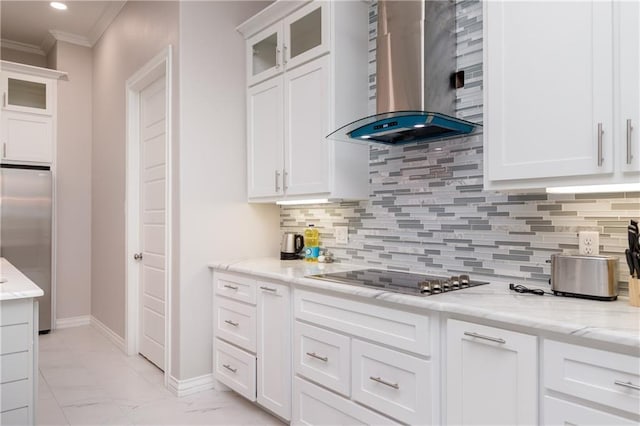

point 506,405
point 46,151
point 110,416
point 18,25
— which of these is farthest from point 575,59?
point 18,25

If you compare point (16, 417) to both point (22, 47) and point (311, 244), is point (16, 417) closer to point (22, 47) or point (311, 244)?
point (311, 244)

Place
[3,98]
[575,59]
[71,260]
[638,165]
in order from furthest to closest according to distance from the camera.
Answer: [71,260] < [3,98] < [575,59] < [638,165]

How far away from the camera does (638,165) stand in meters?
1.36

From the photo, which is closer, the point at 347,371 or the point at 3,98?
the point at 347,371

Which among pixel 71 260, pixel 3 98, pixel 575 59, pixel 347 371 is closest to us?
pixel 575 59

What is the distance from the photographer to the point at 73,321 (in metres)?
4.71

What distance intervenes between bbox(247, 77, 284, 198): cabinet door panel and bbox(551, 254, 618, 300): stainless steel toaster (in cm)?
173

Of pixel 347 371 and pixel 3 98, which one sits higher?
pixel 3 98

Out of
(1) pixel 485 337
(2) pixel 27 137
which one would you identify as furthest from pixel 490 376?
(2) pixel 27 137

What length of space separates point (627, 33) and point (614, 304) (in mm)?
924

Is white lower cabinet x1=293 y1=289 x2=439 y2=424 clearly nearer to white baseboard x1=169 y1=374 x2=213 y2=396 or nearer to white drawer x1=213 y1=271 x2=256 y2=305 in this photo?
white drawer x1=213 y1=271 x2=256 y2=305

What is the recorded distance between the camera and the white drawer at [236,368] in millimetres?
2580

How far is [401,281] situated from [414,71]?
103 centimetres

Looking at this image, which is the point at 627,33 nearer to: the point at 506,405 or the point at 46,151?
the point at 506,405
